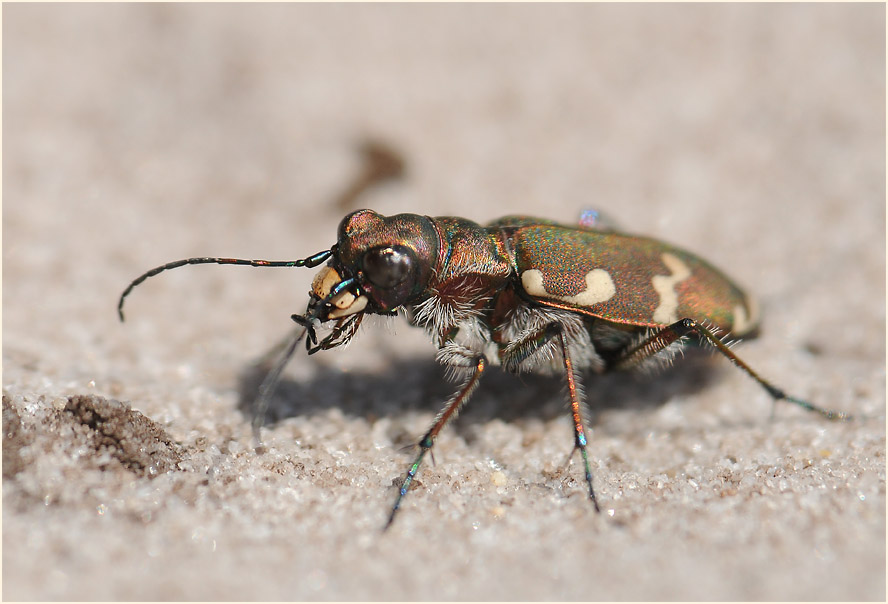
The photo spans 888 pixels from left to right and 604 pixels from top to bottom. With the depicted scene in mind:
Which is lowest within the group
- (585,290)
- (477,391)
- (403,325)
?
(477,391)

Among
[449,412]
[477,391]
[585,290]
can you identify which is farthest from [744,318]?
[449,412]

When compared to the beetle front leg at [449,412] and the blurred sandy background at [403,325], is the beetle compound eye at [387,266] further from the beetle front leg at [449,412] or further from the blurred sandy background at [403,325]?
the blurred sandy background at [403,325]

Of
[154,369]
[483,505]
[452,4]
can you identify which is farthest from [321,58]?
[483,505]

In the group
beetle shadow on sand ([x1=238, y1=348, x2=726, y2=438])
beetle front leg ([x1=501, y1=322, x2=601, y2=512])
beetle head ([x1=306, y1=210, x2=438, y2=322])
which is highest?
beetle head ([x1=306, y1=210, x2=438, y2=322])

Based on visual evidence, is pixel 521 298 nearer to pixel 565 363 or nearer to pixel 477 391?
pixel 565 363

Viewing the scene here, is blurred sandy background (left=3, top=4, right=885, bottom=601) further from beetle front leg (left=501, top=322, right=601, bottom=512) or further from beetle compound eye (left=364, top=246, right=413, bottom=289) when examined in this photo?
beetle compound eye (left=364, top=246, right=413, bottom=289)

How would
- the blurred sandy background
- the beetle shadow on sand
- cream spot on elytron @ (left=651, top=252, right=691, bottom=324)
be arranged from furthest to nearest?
the beetle shadow on sand
cream spot on elytron @ (left=651, top=252, right=691, bottom=324)
the blurred sandy background

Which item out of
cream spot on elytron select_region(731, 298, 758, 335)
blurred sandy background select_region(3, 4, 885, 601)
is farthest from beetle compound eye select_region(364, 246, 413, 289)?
cream spot on elytron select_region(731, 298, 758, 335)
